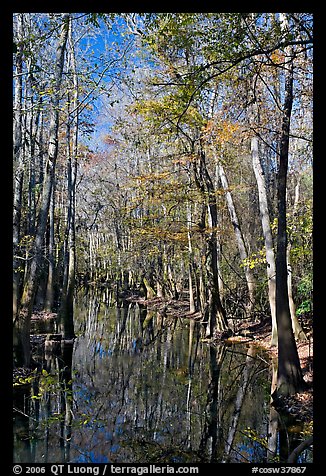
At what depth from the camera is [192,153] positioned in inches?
415

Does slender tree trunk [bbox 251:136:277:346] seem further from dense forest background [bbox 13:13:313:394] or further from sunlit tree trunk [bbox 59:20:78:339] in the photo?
sunlit tree trunk [bbox 59:20:78:339]

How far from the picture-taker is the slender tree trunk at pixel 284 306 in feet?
18.9

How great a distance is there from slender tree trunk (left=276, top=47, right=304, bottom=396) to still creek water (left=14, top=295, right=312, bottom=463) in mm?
466

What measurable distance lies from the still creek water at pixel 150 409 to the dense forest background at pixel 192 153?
2.93 feet

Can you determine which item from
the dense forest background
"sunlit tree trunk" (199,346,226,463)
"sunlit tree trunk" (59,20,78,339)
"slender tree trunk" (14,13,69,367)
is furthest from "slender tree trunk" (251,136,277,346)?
"sunlit tree trunk" (59,20,78,339)

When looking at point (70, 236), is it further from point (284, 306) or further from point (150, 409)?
point (284, 306)

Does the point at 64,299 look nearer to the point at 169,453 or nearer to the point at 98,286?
the point at 169,453

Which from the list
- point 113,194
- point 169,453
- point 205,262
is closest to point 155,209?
point 205,262

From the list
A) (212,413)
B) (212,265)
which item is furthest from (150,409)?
(212,265)

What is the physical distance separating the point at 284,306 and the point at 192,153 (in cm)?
554

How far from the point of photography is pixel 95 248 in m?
29.1

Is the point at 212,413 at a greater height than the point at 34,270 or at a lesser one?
lesser

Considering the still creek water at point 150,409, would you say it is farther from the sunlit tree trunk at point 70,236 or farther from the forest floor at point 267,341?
the sunlit tree trunk at point 70,236
